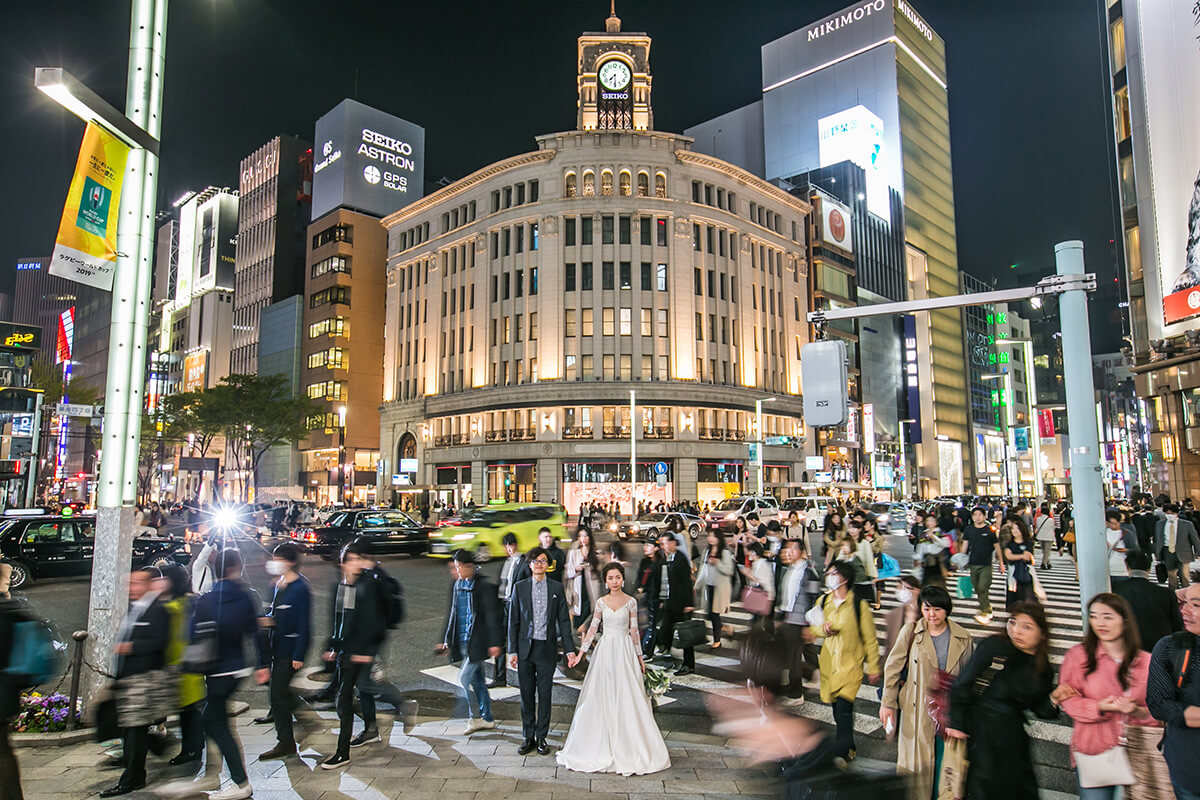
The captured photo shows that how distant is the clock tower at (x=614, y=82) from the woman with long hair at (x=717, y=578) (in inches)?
2176

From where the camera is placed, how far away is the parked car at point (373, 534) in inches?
935

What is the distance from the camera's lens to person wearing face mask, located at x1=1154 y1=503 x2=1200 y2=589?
13.4m

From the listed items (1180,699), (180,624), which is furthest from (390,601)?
(1180,699)

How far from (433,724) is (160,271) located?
5336 inches

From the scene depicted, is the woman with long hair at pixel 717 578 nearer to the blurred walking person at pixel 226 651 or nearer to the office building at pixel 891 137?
the blurred walking person at pixel 226 651

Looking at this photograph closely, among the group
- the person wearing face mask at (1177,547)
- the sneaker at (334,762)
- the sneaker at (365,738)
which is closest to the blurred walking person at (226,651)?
the sneaker at (334,762)

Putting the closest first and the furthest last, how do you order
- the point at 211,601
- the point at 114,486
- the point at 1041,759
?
the point at 211,601
the point at 1041,759
the point at 114,486

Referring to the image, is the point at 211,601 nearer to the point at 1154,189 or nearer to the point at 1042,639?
the point at 1042,639

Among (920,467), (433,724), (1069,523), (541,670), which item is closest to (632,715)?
(541,670)

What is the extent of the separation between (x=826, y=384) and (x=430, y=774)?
693 cm

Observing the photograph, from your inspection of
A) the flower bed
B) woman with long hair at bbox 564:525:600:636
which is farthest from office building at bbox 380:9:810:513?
the flower bed

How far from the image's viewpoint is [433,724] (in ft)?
24.8

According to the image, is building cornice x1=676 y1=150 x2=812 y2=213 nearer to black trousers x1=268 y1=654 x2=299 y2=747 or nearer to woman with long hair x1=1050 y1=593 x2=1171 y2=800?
black trousers x1=268 y1=654 x2=299 y2=747

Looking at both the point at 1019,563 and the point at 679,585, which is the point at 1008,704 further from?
the point at 1019,563
